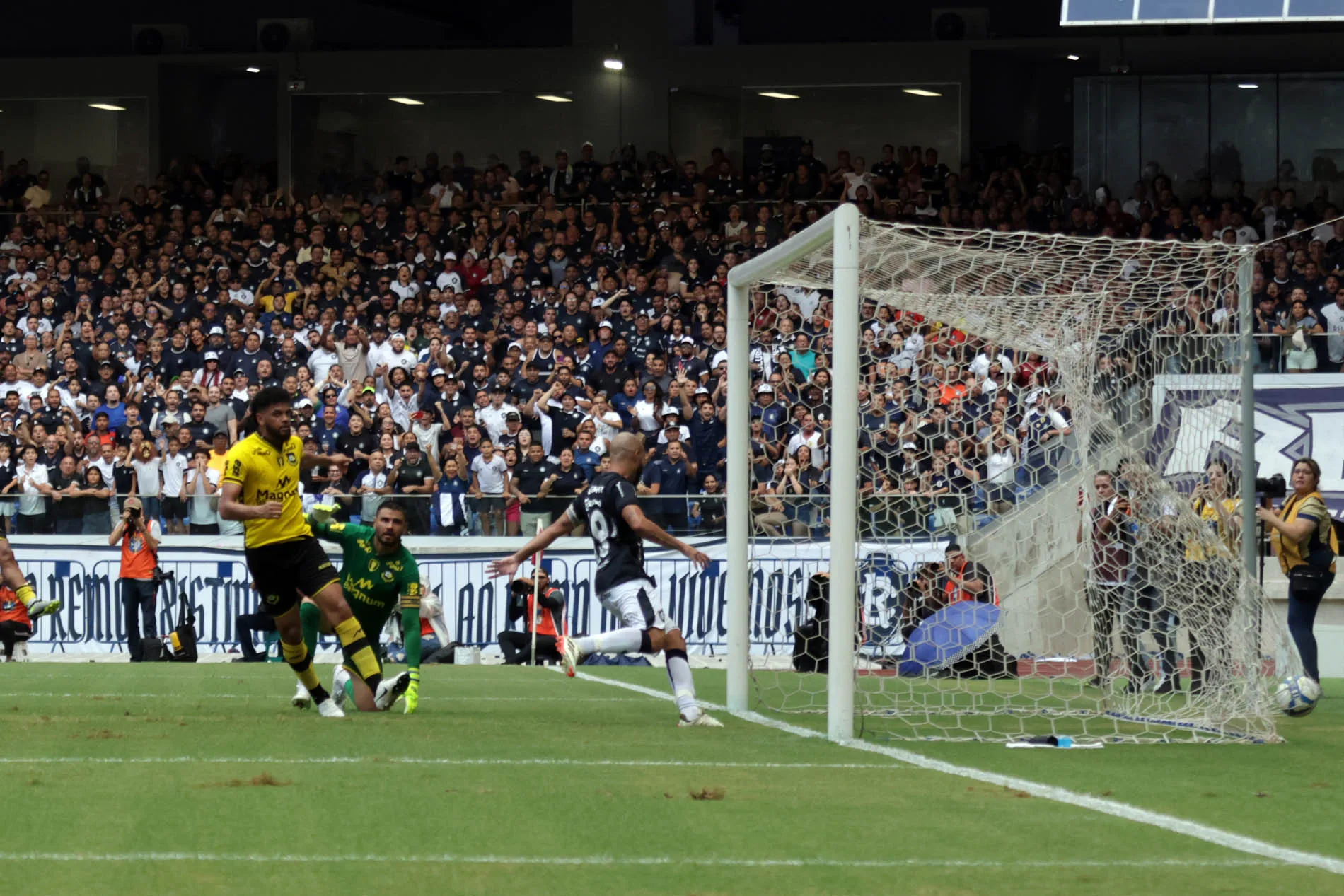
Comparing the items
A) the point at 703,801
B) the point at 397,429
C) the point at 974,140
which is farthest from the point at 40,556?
the point at 974,140

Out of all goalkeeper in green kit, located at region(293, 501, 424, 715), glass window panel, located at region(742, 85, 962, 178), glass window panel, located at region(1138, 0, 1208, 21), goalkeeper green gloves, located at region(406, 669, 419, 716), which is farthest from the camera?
glass window panel, located at region(742, 85, 962, 178)

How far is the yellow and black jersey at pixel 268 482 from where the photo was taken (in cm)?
1037

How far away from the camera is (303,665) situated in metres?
11.0

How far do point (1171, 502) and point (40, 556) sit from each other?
→ 14146 mm

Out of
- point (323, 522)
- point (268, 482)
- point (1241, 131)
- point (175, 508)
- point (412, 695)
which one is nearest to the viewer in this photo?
point (268, 482)

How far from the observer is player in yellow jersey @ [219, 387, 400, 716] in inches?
410

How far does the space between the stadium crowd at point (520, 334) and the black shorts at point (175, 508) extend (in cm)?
3

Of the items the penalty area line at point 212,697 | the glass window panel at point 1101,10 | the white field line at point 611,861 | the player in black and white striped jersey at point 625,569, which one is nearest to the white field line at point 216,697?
the penalty area line at point 212,697

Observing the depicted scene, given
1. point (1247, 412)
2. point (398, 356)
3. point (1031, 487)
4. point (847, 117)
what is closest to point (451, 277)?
point (398, 356)

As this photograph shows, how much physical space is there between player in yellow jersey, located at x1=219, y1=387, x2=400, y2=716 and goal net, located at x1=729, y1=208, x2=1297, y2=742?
255cm

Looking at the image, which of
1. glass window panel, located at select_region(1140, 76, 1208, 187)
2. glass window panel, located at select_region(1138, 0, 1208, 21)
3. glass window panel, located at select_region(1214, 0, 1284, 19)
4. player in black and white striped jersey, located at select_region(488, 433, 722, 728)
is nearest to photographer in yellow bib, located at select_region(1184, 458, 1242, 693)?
player in black and white striped jersey, located at select_region(488, 433, 722, 728)

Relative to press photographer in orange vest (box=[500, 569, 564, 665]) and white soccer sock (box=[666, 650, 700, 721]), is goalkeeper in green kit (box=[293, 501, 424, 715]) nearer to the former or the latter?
white soccer sock (box=[666, 650, 700, 721])

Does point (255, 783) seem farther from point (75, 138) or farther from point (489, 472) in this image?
point (75, 138)

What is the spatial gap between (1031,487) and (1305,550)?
2.44 metres
